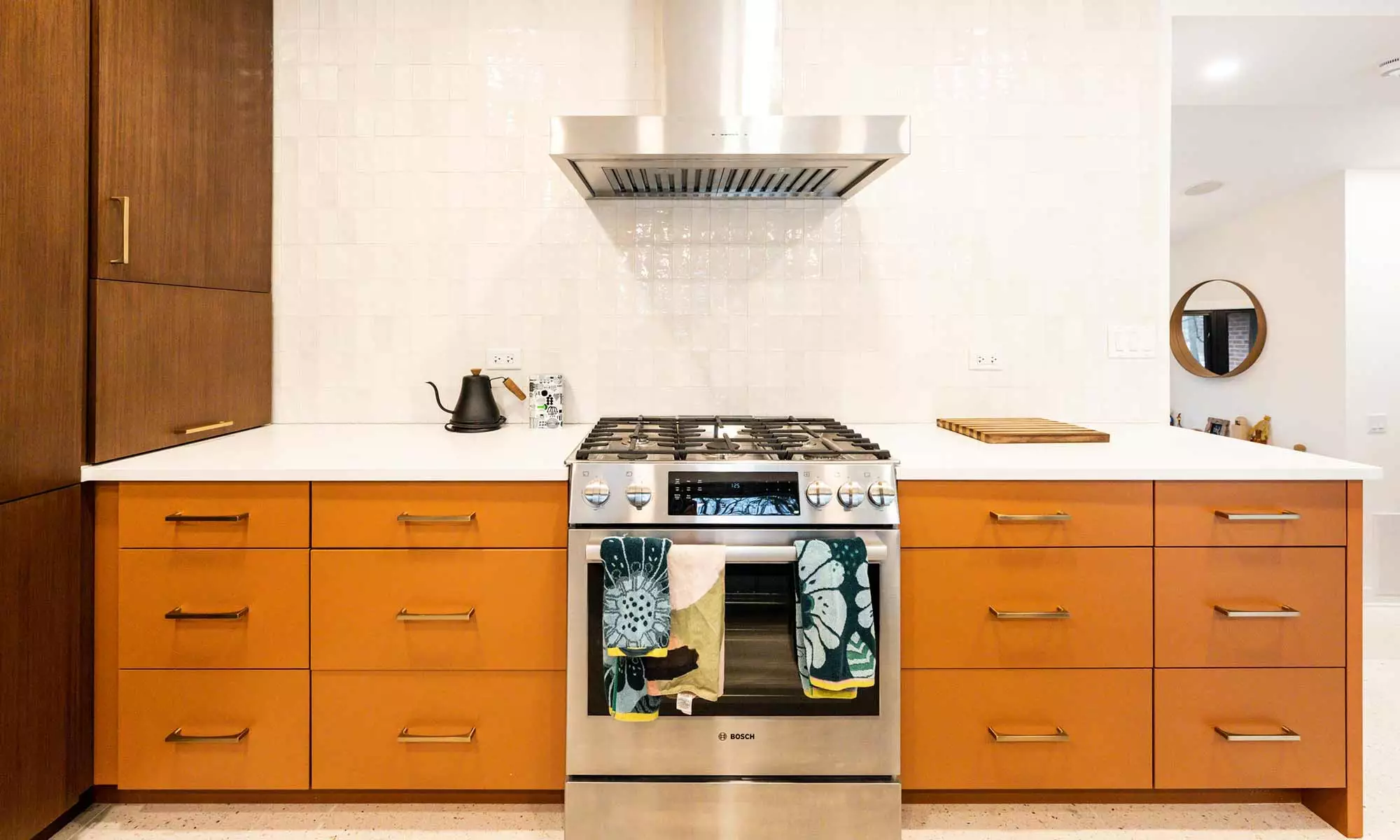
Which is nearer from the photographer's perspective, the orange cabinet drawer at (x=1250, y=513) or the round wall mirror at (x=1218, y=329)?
the orange cabinet drawer at (x=1250, y=513)

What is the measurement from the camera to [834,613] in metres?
1.60

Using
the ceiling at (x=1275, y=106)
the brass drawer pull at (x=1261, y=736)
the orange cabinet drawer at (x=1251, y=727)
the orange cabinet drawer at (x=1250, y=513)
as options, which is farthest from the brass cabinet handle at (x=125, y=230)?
the ceiling at (x=1275, y=106)

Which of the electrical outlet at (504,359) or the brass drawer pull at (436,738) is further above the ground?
the electrical outlet at (504,359)

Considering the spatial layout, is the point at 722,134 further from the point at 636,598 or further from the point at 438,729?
the point at 438,729

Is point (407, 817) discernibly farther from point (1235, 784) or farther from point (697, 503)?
point (1235, 784)

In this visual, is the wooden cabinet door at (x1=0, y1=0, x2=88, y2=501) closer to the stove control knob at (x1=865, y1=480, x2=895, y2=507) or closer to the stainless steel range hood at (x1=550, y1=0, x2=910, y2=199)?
the stainless steel range hood at (x1=550, y1=0, x2=910, y2=199)

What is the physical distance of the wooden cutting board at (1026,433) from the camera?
2.06m

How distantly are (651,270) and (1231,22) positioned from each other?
2.13 metres

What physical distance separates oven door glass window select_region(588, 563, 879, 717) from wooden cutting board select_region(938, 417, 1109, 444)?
64 centimetres

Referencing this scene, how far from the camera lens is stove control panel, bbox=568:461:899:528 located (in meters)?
1.65

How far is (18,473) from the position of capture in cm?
155

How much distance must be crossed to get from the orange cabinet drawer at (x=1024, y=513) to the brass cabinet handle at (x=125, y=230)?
193 cm

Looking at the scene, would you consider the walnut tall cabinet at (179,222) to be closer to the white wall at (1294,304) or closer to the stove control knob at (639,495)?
the stove control knob at (639,495)

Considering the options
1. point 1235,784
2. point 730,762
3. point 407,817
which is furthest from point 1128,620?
point 407,817
